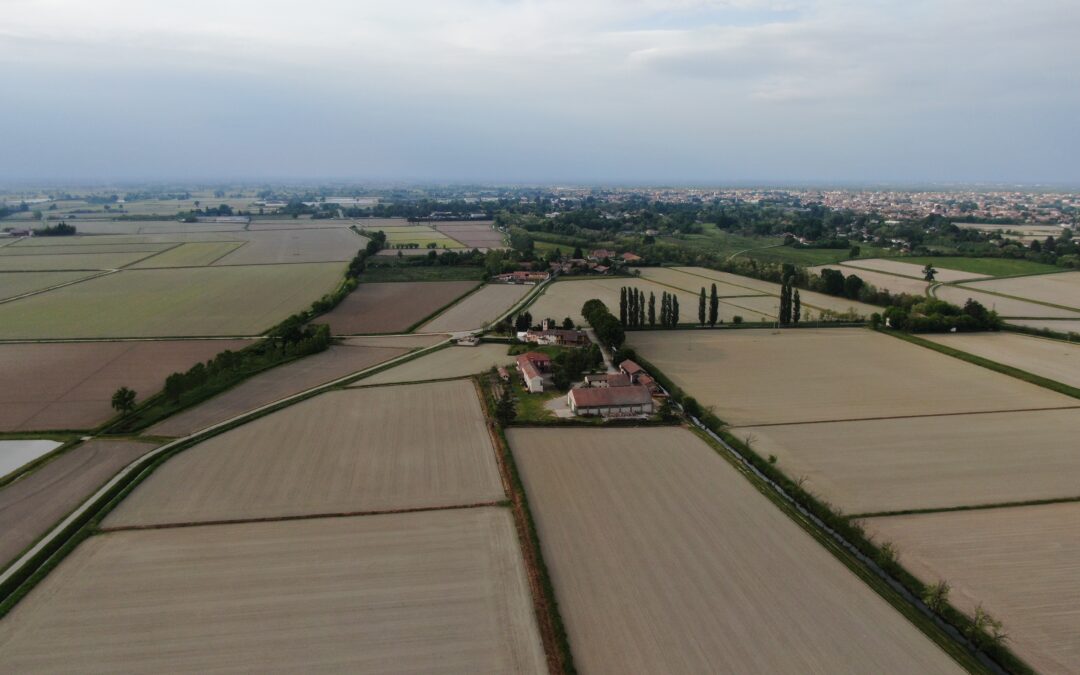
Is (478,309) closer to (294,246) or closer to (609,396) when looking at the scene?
(609,396)

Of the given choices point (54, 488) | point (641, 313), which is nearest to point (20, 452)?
point (54, 488)

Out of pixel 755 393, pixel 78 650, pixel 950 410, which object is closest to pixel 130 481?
pixel 78 650

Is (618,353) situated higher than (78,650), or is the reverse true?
(618,353)

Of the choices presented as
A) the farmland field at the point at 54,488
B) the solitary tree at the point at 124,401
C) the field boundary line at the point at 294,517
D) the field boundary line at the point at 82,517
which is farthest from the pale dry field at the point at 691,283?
the farmland field at the point at 54,488

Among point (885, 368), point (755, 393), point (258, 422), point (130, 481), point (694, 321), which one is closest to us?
point (130, 481)

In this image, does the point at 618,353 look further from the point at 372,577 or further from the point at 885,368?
the point at 372,577

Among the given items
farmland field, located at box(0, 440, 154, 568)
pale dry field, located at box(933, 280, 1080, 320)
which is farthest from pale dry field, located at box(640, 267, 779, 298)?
farmland field, located at box(0, 440, 154, 568)
